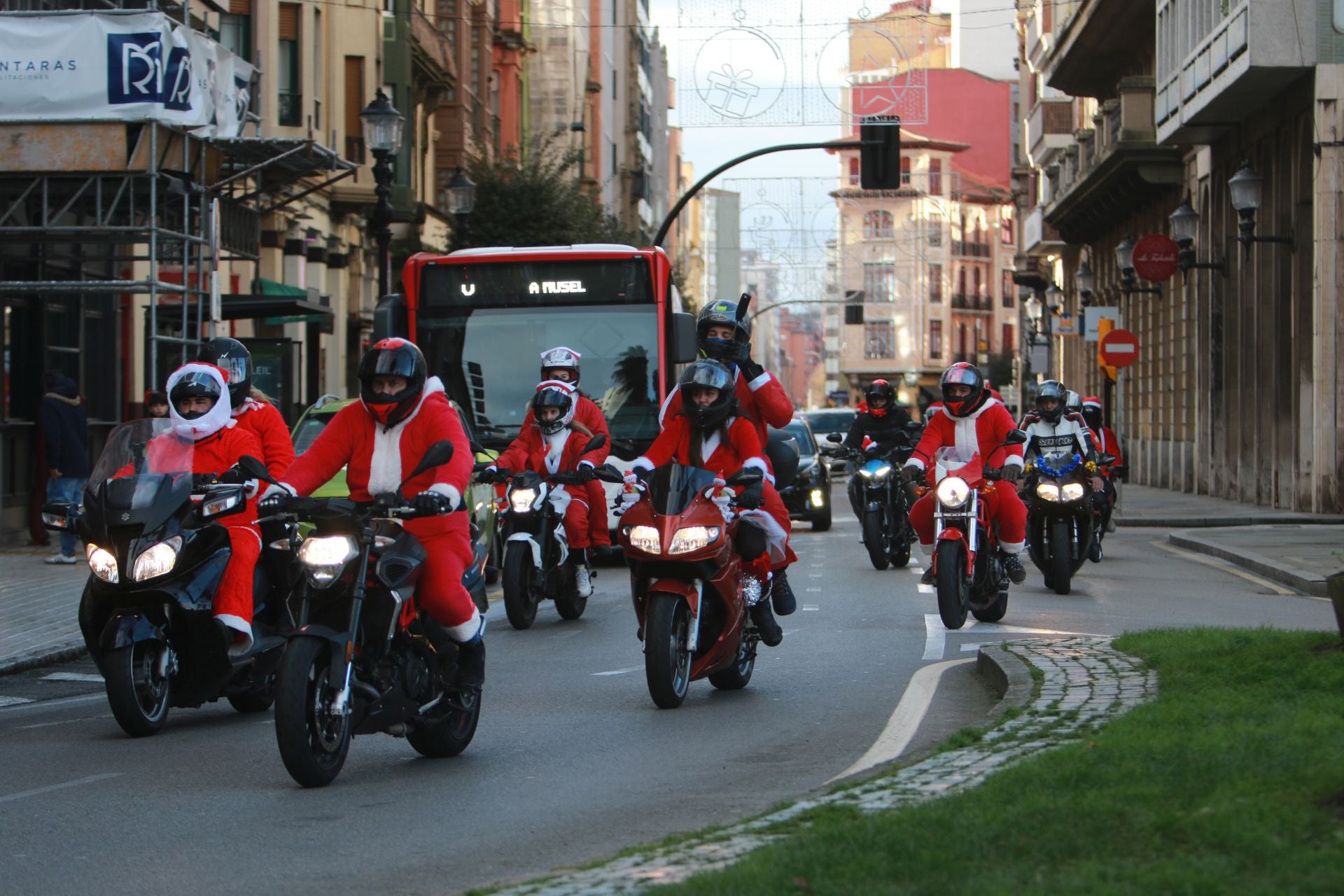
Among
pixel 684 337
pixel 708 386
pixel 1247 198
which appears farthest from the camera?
pixel 1247 198

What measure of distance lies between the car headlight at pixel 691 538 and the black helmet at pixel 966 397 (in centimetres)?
459

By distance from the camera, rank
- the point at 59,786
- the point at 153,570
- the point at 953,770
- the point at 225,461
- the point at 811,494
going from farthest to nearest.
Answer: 1. the point at 811,494
2. the point at 225,461
3. the point at 153,570
4. the point at 59,786
5. the point at 953,770

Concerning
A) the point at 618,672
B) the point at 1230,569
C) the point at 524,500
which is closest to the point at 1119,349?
the point at 1230,569

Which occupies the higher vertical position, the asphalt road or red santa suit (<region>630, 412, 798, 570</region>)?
red santa suit (<region>630, 412, 798, 570</region>)

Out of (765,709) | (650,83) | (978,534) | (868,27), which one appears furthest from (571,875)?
(650,83)

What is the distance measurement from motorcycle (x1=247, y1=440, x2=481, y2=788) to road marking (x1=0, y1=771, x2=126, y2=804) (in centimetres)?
91

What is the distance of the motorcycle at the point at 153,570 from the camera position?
9250 millimetres

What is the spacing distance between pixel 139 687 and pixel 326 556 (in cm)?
221

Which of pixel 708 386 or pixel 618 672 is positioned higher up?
pixel 708 386

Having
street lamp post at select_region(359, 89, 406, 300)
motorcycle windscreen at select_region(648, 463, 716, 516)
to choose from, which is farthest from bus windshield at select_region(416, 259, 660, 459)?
motorcycle windscreen at select_region(648, 463, 716, 516)

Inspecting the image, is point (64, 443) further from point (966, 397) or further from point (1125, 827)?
point (1125, 827)

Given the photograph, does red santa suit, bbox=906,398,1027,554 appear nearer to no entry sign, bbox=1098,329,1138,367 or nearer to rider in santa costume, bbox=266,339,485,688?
rider in santa costume, bbox=266,339,485,688

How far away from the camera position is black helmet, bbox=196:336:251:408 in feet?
34.0

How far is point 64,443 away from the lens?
20.3m
